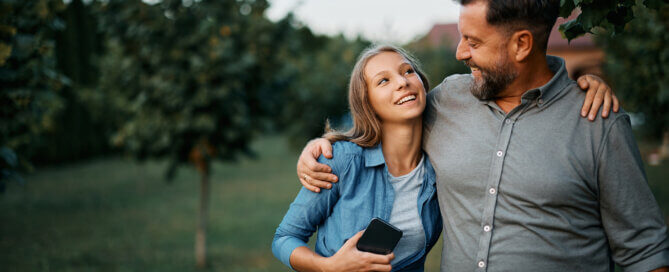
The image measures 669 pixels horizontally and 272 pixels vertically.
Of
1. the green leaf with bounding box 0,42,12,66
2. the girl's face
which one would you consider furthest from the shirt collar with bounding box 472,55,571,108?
the green leaf with bounding box 0,42,12,66

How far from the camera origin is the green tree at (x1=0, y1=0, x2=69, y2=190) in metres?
3.58

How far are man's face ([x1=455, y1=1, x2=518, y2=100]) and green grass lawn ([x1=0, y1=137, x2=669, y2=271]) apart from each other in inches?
176

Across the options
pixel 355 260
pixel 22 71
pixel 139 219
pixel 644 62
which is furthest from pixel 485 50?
pixel 139 219

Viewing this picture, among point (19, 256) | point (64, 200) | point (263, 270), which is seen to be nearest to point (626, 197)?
point (263, 270)

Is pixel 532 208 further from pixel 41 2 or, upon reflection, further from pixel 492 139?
pixel 41 2

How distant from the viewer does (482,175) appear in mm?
2150

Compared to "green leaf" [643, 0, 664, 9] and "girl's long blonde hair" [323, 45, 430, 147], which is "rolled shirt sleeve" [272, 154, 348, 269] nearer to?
"girl's long blonde hair" [323, 45, 430, 147]

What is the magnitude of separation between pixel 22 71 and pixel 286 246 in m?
2.62

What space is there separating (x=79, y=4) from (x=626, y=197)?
19.3 m

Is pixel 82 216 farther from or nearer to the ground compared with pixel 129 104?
nearer to the ground

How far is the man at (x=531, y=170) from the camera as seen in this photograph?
1.95 m

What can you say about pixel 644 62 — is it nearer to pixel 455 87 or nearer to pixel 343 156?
pixel 455 87

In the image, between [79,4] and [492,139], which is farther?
[79,4]

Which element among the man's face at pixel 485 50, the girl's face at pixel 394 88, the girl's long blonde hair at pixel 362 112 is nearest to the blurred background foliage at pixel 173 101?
the man's face at pixel 485 50
